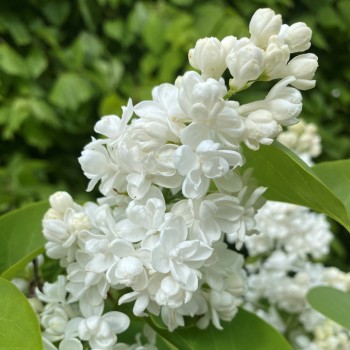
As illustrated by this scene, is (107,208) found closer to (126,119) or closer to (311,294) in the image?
(126,119)

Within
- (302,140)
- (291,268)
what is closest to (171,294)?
(291,268)

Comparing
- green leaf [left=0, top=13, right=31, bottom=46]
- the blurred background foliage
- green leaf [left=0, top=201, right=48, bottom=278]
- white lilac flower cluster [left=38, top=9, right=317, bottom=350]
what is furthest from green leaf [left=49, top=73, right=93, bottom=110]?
white lilac flower cluster [left=38, top=9, right=317, bottom=350]

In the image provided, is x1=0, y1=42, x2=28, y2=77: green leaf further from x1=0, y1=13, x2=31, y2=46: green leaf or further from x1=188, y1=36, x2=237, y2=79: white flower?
x1=188, y1=36, x2=237, y2=79: white flower

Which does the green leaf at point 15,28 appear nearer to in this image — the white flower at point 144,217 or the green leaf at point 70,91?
the green leaf at point 70,91

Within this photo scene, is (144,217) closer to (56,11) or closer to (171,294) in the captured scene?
(171,294)

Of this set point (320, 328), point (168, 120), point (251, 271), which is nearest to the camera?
point (168, 120)

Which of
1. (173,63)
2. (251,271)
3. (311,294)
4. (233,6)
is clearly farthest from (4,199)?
(311,294)
